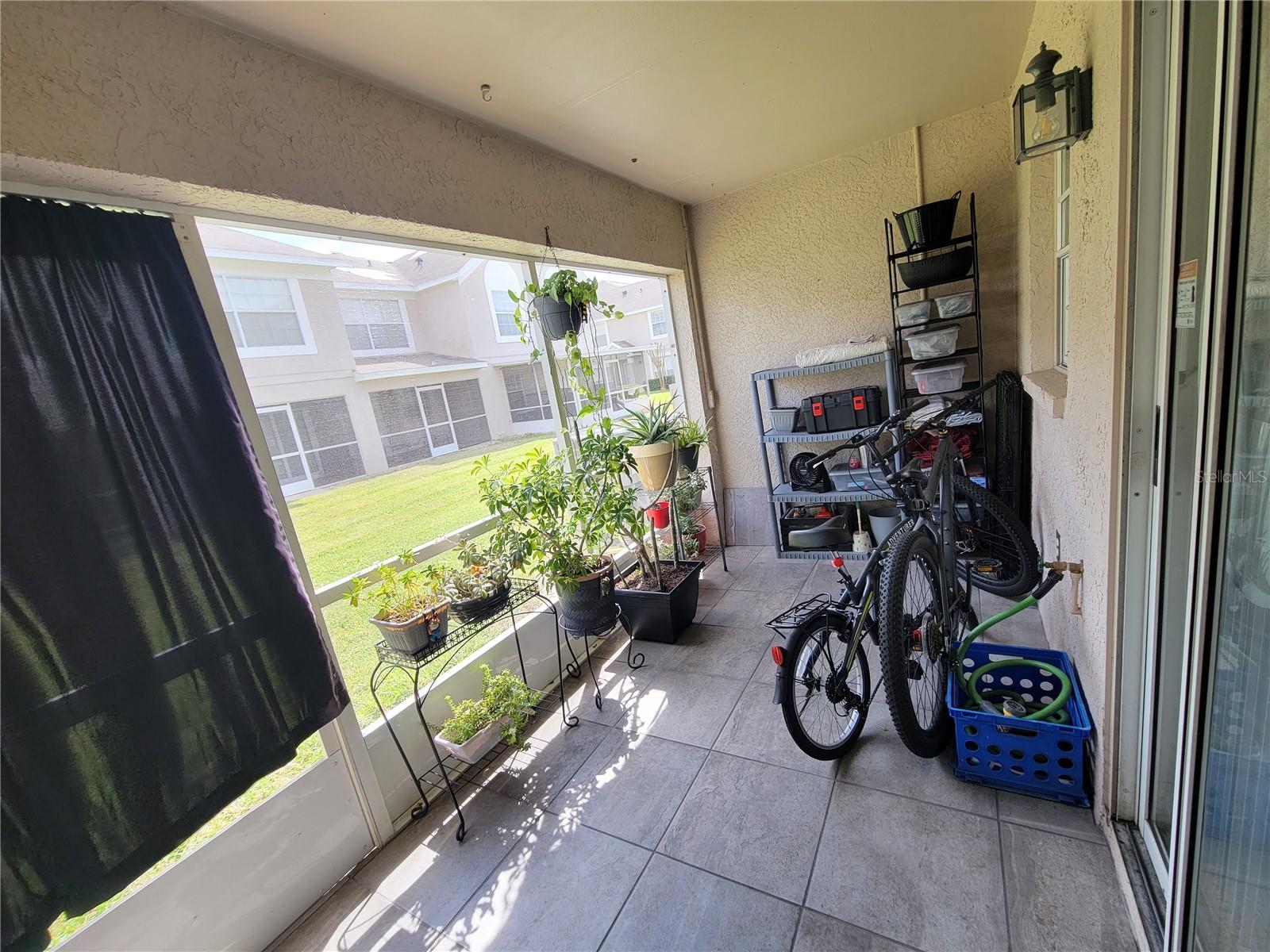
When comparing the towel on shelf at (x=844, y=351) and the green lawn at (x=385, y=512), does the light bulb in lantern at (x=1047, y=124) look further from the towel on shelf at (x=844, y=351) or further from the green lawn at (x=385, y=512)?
the green lawn at (x=385, y=512)

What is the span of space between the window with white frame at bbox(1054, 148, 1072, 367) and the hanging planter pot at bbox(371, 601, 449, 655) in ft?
8.24

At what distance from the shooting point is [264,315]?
158 centimetres

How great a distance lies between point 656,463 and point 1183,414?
1889 millimetres

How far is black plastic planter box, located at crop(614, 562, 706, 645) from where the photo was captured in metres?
2.62

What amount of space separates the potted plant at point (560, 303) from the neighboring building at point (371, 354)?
10.5 inches

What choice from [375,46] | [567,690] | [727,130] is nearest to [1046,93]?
[727,130]

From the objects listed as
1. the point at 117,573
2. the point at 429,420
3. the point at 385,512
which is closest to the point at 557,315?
the point at 429,420

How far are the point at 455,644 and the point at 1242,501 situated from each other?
1939 mm

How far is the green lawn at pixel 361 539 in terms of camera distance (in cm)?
150

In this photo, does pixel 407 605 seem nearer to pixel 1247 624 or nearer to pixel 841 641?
pixel 841 641

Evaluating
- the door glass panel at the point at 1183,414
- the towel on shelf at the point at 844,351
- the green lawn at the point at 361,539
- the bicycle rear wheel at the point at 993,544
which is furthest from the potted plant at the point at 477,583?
the towel on shelf at the point at 844,351

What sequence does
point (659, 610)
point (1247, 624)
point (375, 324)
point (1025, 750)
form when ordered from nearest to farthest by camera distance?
point (1247, 624) → point (1025, 750) → point (375, 324) → point (659, 610)

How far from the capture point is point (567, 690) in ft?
8.03

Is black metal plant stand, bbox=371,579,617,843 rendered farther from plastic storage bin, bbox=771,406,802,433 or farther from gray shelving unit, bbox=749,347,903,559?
plastic storage bin, bbox=771,406,802,433
